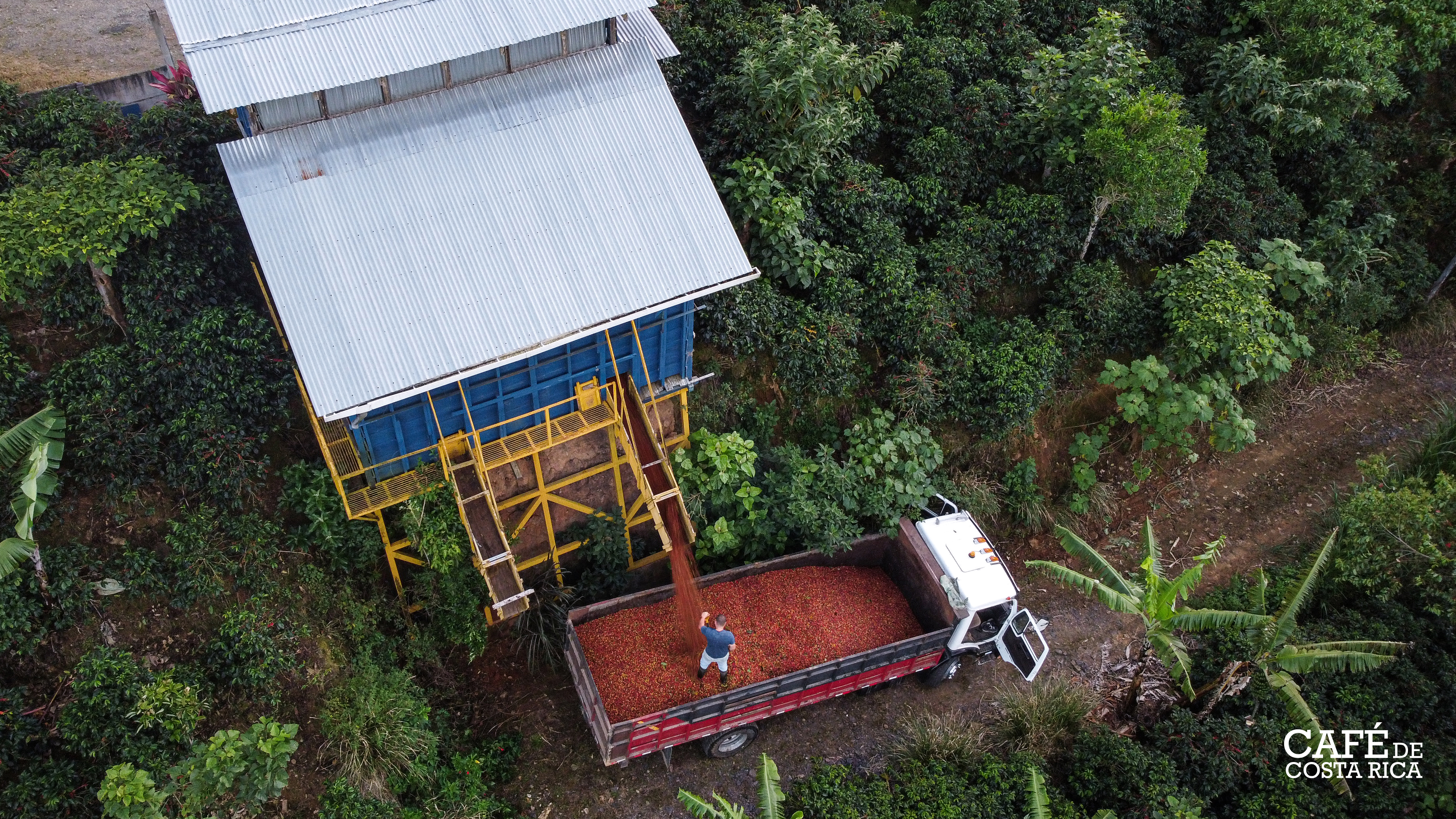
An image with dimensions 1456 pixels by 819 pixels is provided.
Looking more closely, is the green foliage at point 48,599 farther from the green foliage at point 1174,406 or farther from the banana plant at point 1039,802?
the green foliage at point 1174,406

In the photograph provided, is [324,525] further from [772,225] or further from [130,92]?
[772,225]

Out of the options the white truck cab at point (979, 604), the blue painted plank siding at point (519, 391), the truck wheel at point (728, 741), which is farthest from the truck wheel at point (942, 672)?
the blue painted plank siding at point (519, 391)

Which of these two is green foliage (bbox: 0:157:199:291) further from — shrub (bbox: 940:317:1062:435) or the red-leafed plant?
shrub (bbox: 940:317:1062:435)

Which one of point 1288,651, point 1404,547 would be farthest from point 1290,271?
point 1288,651

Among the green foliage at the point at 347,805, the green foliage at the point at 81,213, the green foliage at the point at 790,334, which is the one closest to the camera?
the green foliage at the point at 347,805

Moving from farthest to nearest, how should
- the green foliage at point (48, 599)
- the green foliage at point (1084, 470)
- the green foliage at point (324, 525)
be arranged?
the green foliage at point (1084, 470) < the green foliage at point (324, 525) < the green foliage at point (48, 599)

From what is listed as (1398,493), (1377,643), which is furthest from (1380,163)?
(1377,643)

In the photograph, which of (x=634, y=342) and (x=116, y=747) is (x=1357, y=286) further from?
(x=116, y=747)

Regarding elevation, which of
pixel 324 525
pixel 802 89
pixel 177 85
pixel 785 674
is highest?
pixel 177 85
